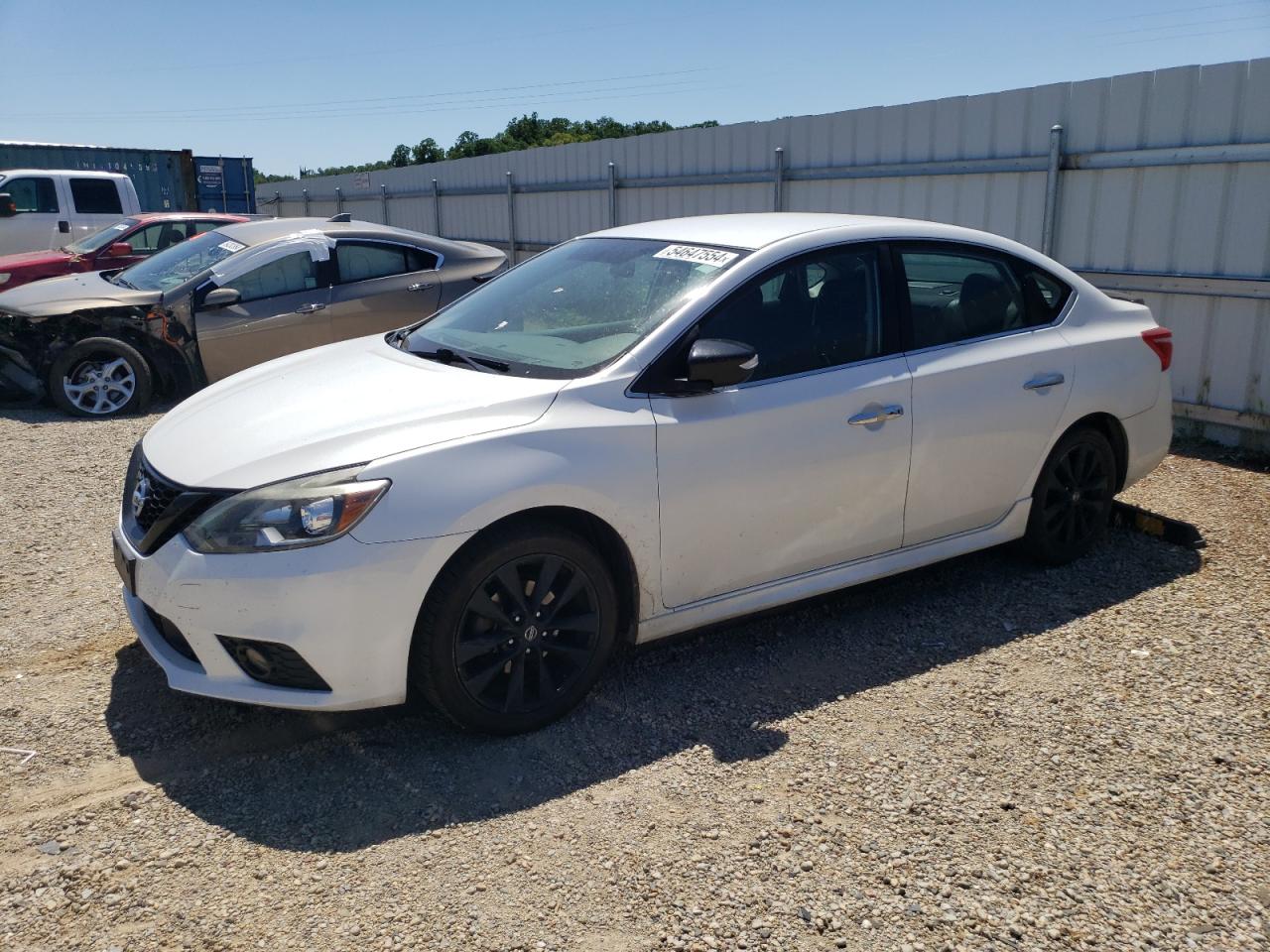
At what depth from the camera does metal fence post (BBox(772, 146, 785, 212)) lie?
34.6 feet

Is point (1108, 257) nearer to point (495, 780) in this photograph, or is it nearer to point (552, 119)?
point (495, 780)

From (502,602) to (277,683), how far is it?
725 millimetres

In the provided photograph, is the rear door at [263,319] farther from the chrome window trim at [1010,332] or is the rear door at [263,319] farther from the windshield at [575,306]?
the chrome window trim at [1010,332]

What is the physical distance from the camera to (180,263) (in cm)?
948

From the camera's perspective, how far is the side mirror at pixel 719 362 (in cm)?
370

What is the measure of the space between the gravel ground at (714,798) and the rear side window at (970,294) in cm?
124

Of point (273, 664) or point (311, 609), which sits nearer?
point (311, 609)

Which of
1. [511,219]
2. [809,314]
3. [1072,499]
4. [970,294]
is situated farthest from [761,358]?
[511,219]

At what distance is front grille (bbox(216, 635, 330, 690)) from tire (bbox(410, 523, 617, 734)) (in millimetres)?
323

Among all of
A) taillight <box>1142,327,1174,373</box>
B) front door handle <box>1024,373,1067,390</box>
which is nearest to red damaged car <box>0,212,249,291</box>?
front door handle <box>1024,373,1067,390</box>

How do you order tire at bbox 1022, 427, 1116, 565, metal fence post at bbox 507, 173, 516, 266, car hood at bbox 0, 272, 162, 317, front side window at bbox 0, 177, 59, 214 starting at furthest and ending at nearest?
metal fence post at bbox 507, 173, 516, 266, front side window at bbox 0, 177, 59, 214, car hood at bbox 0, 272, 162, 317, tire at bbox 1022, 427, 1116, 565

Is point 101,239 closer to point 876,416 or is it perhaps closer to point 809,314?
point 809,314

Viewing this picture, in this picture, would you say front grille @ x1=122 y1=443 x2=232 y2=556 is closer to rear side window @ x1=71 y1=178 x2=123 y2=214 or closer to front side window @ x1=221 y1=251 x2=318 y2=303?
front side window @ x1=221 y1=251 x2=318 y2=303

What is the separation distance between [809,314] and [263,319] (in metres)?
5.98
